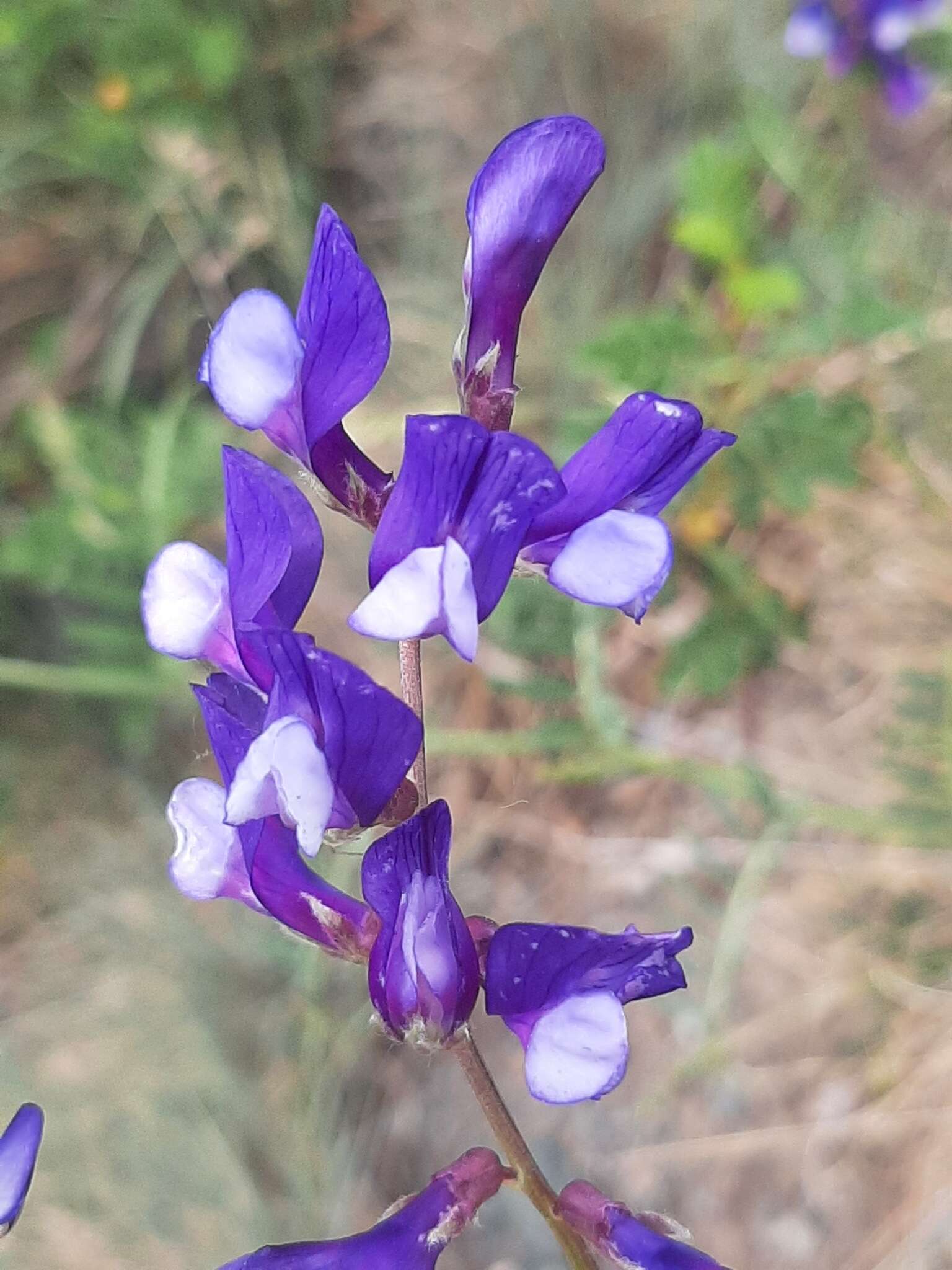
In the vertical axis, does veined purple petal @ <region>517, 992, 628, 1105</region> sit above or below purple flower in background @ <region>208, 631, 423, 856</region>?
below

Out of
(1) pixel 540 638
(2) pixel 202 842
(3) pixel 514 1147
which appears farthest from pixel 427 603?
(1) pixel 540 638

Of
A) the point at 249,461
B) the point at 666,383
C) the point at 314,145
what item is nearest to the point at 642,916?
the point at 666,383

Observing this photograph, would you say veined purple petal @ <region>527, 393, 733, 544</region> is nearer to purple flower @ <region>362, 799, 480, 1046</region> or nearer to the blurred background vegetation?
purple flower @ <region>362, 799, 480, 1046</region>

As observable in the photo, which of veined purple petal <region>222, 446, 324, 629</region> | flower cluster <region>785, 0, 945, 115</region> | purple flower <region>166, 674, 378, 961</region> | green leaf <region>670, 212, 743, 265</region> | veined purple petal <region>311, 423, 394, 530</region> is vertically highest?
flower cluster <region>785, 0, 945, 115</region>

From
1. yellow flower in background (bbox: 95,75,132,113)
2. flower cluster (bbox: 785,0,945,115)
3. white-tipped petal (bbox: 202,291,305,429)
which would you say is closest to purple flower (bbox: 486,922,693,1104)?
white-tipped petal (bbox: 202,291,305,429)

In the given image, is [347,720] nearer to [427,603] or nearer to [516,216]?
[427,603]
